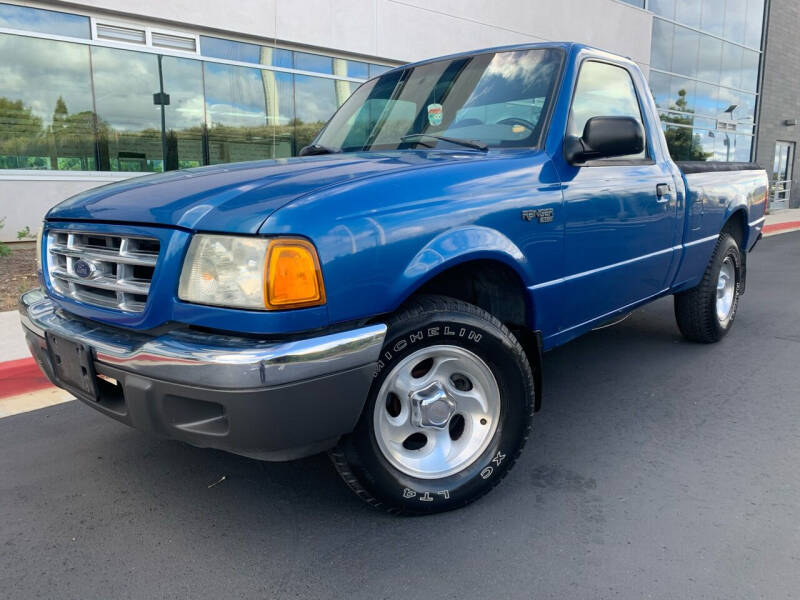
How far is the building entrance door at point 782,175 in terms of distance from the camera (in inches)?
888

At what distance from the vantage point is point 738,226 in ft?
16.9

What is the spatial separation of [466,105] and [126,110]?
786cm

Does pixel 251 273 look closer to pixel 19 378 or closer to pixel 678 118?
pixel 19 378

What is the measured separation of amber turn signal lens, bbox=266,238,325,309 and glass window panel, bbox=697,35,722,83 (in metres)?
21.4

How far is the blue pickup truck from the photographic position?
1.98 m

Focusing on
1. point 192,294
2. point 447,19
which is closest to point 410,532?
point 192,294

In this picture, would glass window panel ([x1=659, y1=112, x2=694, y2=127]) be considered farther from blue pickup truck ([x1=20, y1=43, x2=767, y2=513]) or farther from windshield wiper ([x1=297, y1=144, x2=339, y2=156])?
windshield wiper ([x1=297, y1=144, x2=339, y2=156])

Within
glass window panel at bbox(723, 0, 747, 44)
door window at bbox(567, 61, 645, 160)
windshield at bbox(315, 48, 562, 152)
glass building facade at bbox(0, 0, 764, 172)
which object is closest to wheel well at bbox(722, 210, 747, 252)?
door window at bbox(567, 61, 645, 160)

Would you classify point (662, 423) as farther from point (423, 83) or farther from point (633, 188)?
point (423, 83)

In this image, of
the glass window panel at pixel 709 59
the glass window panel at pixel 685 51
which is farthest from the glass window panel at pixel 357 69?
the glass window panel at pixel 709 59

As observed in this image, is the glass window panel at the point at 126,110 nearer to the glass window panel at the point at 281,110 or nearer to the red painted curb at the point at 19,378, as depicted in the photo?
the glass window panel at the point at 281,110

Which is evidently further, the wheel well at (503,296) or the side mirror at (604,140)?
the side mirror at (604,140)

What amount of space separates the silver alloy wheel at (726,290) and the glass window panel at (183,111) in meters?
8.01

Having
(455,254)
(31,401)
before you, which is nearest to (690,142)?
(455,254)
